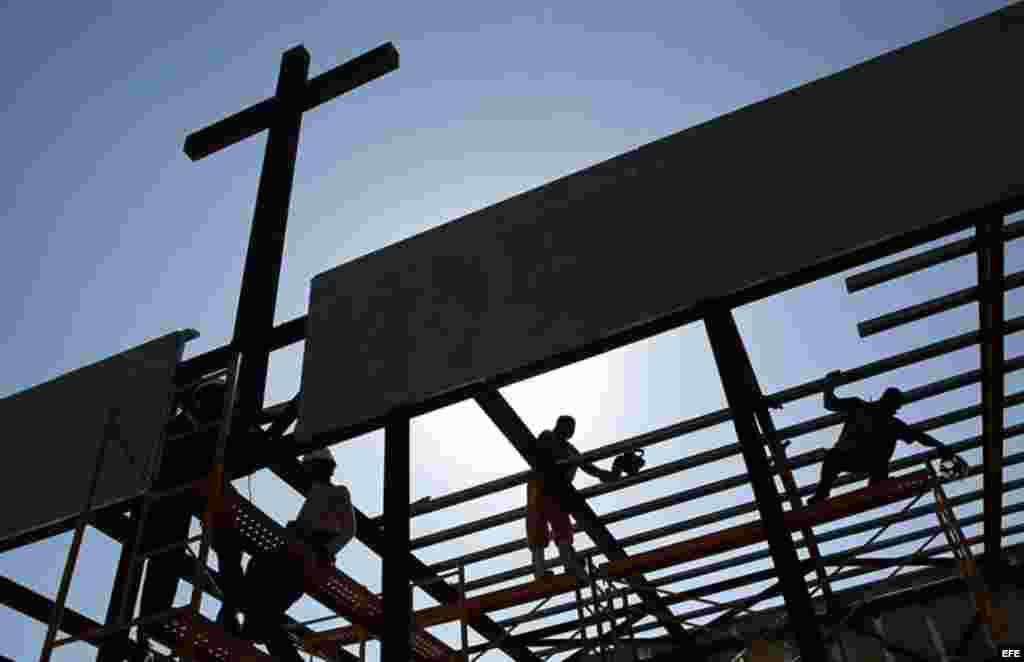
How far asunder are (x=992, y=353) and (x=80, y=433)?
10.6m

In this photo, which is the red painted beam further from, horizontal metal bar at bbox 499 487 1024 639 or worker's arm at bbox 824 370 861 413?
horizontal metal bar at bbox 499 487 1024 639

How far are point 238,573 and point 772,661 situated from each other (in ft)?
29.5

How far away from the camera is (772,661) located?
14867 millimetres

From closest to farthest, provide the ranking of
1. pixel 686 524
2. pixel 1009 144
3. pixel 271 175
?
pixel 1009 144
pixel 686 524
pixel 271 175

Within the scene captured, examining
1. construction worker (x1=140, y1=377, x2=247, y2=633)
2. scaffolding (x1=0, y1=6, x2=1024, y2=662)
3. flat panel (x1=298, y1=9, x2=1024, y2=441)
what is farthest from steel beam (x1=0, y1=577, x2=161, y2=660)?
flat panel (x1=298, y1=9, x2=1024, y2=441)

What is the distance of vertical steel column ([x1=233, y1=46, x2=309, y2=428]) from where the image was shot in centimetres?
1180

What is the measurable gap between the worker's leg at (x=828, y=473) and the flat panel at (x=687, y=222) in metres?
3.08

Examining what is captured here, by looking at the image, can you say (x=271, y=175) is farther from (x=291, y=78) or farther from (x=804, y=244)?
(x=804, y=244)

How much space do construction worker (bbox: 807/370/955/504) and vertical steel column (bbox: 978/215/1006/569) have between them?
709 mm

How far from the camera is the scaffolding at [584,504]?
29.2 ft

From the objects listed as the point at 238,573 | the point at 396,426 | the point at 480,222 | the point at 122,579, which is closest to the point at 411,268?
the point at 480,222

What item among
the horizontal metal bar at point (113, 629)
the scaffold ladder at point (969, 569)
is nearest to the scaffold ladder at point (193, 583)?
the horizontal metal bar at point (113, 629)

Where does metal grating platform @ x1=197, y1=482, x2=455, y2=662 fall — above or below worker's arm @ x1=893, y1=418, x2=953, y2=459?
below

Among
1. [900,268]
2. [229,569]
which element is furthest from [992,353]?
[229,569]
